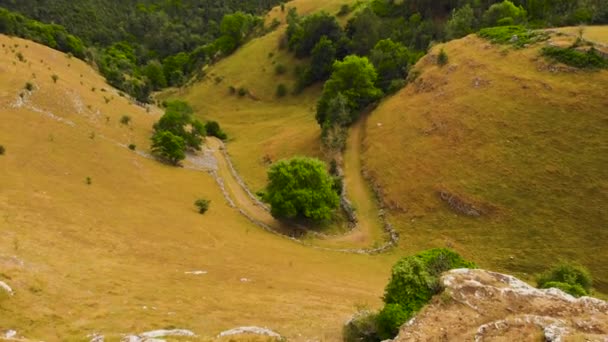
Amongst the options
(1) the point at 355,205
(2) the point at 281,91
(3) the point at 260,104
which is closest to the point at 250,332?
(1) the point at 355,205

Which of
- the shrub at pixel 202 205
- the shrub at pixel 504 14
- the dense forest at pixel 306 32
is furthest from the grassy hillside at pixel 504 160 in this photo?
the shrub at pixel 202 205

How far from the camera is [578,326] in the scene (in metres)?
15.6

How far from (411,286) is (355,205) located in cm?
3505

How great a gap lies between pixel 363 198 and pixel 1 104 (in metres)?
40.6

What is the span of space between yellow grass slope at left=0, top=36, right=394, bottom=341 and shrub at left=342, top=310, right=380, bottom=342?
38.1 inches

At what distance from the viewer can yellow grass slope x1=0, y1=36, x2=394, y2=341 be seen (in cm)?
2184

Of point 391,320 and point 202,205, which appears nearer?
point 391,320

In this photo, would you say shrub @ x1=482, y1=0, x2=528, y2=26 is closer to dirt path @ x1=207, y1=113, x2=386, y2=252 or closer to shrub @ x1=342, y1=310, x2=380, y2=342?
dirt path @ x1=207, y1=113, x2=386, y2=252

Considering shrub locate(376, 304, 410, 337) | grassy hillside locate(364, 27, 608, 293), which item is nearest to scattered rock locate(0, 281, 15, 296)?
shrub locate(376, 304, 410, 337)

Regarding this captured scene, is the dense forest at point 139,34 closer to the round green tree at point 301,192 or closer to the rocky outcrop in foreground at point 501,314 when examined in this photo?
the round green tree at point 301,192

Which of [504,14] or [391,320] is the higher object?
[504,14]

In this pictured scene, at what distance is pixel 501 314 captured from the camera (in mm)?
17359

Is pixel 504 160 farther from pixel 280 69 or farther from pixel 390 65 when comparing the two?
pixel 280 69

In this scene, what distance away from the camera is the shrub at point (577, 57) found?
189 feet
